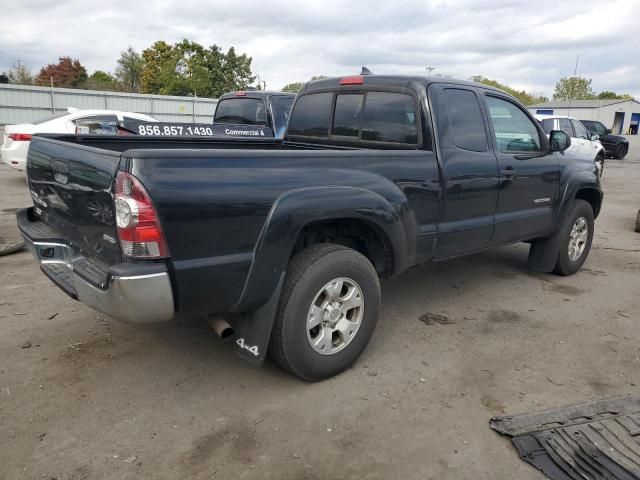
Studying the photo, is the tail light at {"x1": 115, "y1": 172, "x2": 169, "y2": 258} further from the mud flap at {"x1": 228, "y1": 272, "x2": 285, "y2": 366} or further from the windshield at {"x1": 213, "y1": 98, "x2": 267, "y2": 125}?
the windshield at {"x1": 213, "y1": 98, "x2": 267, "y2": 125}

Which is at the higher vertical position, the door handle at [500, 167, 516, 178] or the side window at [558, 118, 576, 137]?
the side window at [558, 118, 576, 137]

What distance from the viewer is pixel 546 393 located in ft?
10.4

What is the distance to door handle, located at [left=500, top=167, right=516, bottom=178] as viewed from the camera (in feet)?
13.9

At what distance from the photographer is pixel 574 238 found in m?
Result: 5.43

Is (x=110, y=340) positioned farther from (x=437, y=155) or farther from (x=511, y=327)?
(x=511, y=327)

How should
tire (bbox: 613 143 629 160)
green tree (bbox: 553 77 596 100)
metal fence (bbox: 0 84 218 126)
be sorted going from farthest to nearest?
1. green tree (bbox: 553 77 596 100)
2. tire (bbox: 613 143 629 160)
3. metal fence (bbox: 0 84 218 126)

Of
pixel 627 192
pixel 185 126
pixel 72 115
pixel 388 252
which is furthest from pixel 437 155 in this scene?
pixel 627 192

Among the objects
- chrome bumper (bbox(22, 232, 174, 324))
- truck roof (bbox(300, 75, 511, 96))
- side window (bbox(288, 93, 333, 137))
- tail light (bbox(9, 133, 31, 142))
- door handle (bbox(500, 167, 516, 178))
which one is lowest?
chrome bumper (bbox(22, 232, 174, 324))

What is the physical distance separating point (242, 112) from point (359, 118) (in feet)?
18.4

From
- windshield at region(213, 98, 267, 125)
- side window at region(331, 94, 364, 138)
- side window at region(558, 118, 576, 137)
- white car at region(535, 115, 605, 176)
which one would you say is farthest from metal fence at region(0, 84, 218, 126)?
side window at region(331, 94, 364, 138)

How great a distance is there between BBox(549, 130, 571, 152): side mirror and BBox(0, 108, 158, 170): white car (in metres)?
7.33

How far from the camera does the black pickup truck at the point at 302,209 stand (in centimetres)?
244

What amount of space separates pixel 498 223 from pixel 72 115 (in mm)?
8826

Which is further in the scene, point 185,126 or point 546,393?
point 185,126
